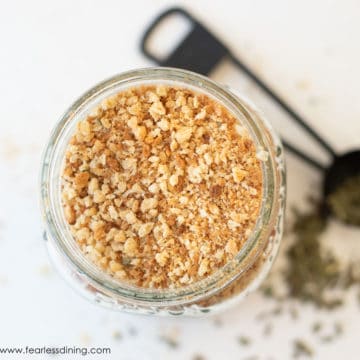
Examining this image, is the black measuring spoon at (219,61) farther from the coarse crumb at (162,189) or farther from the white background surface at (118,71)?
the coarse crumb at (162,189)

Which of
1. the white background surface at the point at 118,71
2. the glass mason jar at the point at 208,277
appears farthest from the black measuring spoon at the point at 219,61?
the glass mason jar at the point at 208,277

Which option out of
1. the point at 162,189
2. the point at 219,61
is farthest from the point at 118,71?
the point at 162,189

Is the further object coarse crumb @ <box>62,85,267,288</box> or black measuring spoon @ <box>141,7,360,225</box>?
black measuring spoon @ <box>141,7,360,225</box>

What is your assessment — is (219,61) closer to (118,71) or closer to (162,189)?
(118,71)

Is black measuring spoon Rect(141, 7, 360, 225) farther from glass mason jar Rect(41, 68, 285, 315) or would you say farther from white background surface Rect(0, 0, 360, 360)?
glass mason jar Rect(41, 68, 285, 315)

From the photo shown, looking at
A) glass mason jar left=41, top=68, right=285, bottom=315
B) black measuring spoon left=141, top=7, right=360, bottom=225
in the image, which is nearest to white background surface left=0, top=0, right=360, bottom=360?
black measuring spoon left=141, top=7, right=360, bottom=225

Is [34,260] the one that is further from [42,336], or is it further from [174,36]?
[174,36]

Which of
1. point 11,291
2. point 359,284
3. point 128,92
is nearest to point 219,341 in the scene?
point 359,284
